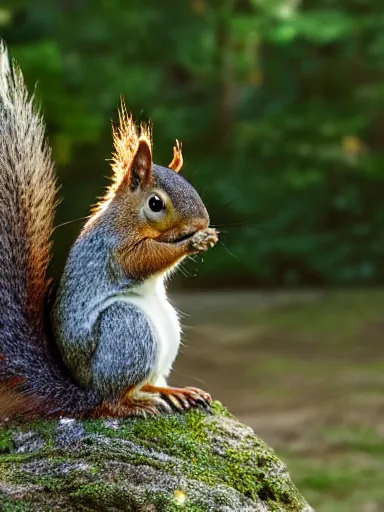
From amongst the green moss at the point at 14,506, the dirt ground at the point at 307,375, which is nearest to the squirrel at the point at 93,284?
the green moss at the point at 14,506

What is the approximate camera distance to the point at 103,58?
38.9 feet

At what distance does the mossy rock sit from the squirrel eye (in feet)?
1.71

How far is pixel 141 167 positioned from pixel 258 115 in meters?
10.1

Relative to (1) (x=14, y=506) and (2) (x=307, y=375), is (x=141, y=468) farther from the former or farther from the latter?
(2) (x=307, y=375)

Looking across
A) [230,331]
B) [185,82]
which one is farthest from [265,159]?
[230,331]

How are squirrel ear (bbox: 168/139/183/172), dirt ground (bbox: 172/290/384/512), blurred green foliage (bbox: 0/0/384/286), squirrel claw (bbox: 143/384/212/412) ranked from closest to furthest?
1. squirrel claw (bbox: 143/384/212/412)
2. squirrel ear (bbox: 168/139/183/172)
3. dirt ground (bbox: 172/290/384/512)
4. blurred green foliage (bbox: 0/0/384/286)

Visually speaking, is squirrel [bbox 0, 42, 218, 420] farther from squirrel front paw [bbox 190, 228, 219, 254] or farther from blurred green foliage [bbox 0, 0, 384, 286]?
blurred green foliage [bbox 0, 0, 384, 286]

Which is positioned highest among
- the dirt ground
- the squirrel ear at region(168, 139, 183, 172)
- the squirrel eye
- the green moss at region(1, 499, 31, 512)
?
the dirt ground

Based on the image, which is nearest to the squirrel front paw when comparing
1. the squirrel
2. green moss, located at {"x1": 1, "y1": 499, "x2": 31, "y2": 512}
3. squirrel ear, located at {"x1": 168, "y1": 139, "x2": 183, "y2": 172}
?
the squirrel

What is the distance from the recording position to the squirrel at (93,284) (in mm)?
2154

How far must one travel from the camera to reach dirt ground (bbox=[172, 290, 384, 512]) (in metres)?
5.20

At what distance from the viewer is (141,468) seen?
207cm

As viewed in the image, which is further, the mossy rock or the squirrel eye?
the squirrel eye

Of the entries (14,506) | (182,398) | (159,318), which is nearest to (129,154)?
(159,318)
